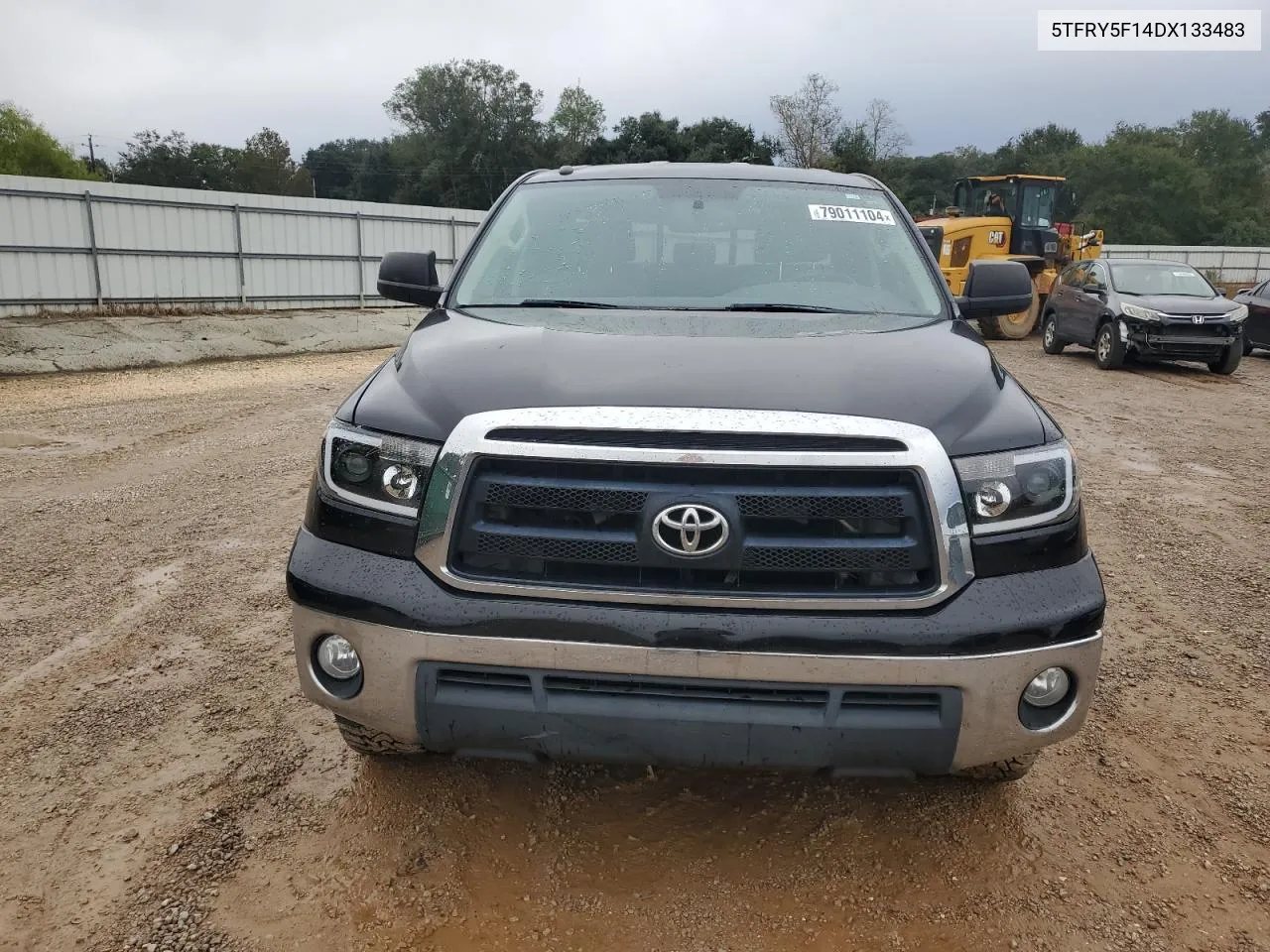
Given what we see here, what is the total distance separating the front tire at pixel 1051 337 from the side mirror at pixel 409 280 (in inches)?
570

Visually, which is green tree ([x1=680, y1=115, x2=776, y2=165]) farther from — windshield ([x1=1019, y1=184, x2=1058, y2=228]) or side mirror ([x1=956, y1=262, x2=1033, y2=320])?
side mirror ([x1=956, y1=262, x2=1033, y2=320])

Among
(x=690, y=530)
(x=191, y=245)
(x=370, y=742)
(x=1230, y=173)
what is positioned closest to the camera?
(x=690, y=530)

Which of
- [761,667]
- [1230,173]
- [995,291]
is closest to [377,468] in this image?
[761,667]

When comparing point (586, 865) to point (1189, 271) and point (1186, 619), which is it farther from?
point (1189, 271)

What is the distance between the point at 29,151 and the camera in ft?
169

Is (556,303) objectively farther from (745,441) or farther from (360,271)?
(360,271)

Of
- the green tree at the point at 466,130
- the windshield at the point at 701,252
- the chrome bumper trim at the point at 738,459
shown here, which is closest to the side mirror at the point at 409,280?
the windshield at the point at 701,252

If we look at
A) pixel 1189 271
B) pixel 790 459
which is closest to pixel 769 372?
pixel 790 459

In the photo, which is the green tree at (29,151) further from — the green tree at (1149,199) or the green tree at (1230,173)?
the green tree at (1230,173)

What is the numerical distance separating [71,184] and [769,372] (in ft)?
57.4

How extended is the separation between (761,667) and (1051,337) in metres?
15.7

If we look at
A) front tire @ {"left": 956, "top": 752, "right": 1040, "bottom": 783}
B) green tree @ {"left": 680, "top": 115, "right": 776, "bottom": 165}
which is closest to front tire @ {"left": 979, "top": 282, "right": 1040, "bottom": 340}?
front tire @ {"left": 956, "top": 752, "right": 1040, "bottom": 783}

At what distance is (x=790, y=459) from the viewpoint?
6.56 ft

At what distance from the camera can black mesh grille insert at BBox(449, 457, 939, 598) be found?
2018mm
